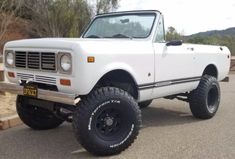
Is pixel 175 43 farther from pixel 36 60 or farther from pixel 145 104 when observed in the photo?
pixel 145 104

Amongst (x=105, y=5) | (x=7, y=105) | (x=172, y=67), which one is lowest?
(x=7, y=105)

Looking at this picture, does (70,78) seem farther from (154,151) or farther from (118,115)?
(154,151)

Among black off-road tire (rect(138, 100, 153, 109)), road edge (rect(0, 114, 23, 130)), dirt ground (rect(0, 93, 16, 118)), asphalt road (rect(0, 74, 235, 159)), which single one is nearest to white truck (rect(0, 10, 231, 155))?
asphalt road (rect(0, 74, 235, 159))

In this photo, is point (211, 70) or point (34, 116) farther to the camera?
point (211, 70)

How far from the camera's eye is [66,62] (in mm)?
4891

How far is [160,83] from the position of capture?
19.9ft

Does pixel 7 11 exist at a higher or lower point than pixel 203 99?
higher

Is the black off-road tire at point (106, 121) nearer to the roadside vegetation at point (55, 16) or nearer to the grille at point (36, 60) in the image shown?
the grille at point (36, 60)

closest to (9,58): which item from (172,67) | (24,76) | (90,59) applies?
(24,76)

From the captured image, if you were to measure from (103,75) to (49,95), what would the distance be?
71 cm

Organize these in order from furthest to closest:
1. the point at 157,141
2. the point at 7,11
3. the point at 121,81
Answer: the point at 7,11 < the point at 157,141 < the point at 121,81

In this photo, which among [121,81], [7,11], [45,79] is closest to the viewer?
[45,79]

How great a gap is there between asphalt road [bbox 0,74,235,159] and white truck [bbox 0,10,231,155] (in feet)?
0.85

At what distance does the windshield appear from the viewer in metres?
6.32
